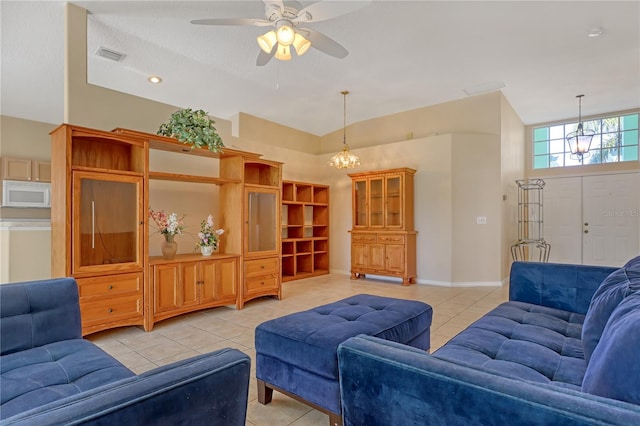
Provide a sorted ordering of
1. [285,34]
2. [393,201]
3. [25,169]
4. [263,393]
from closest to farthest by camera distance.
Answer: [263,393] < [285,34] < [25,169] < [393,201]

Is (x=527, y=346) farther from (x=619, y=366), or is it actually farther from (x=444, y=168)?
(x=444, y=168)

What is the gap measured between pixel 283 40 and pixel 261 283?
9.98ft

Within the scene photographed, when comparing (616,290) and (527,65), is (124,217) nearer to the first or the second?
(616,290)

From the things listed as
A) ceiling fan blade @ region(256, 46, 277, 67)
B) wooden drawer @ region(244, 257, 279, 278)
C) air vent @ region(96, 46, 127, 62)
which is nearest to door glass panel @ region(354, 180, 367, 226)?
wooden drawer @ region(244, 257, 279, 278)

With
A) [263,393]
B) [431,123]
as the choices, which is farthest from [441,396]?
[431,123]

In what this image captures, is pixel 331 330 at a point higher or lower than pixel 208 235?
lower

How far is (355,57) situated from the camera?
14.9 ft

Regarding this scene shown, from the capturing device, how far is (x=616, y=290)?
5.03 feet

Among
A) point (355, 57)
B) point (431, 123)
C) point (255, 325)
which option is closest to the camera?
point (255, 325)

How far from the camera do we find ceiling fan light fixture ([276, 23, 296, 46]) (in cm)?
276

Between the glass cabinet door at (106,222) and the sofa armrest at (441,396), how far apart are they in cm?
299

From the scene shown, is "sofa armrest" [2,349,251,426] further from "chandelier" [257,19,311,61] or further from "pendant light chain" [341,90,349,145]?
"pendant light chain" [341,90,349,145]

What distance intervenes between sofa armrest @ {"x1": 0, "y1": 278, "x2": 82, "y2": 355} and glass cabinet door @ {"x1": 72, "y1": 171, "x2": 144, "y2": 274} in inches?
47.2

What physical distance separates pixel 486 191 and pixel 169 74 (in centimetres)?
547
